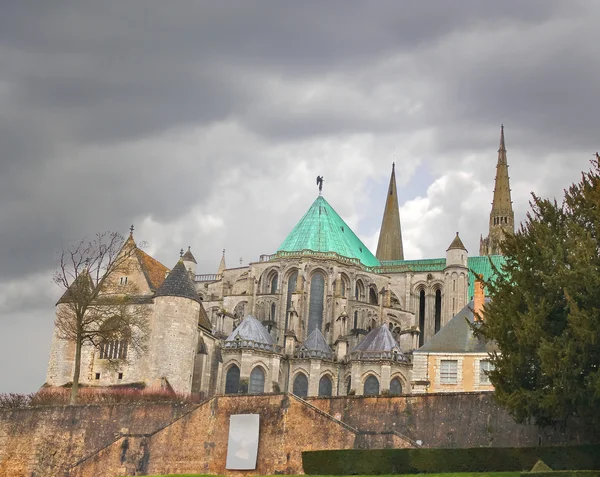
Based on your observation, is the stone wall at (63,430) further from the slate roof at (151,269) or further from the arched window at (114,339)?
the slate roof at (151,269)

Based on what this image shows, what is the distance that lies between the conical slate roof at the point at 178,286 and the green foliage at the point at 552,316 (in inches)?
1400

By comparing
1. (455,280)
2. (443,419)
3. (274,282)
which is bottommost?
(443,419)

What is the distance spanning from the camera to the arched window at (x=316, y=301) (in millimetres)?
89688

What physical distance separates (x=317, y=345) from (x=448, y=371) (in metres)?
21.6

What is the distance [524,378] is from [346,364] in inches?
1604

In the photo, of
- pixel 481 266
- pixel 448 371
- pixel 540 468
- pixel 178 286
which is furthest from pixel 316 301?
pixel 540 468

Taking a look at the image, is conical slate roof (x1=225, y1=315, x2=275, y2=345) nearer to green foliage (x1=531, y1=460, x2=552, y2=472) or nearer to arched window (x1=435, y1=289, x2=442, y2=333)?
arched window (x1=435, y1=289, x2=442, y2=333)

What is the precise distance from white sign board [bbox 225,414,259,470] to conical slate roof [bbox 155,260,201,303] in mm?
24781

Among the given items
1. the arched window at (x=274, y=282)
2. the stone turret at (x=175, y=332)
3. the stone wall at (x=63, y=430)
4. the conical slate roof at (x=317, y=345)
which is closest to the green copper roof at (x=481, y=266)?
the arched window at (x=274, y=282)

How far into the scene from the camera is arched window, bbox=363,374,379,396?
2971 inches

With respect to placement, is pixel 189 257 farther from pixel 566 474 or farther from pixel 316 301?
pixel 566 474

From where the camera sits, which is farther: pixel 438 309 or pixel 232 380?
pixel 438 309

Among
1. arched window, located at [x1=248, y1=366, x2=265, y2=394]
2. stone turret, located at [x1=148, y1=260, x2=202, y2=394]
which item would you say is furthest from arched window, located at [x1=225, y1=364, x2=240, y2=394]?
stone turret, located at [x1=148, y1=260, x2=202, y2=394]

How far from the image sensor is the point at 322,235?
310 ft
